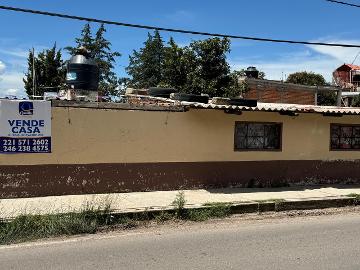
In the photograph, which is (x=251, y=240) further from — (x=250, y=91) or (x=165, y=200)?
(x=250, y=91)

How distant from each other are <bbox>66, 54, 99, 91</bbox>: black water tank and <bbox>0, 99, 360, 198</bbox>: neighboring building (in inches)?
88.8

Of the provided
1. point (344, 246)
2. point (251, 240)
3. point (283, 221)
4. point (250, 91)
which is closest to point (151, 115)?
point (283, 221)

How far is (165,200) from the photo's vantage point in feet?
36.2

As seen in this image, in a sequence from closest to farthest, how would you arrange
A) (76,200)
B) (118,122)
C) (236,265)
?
(236,265) → (76,200) → (118,122)

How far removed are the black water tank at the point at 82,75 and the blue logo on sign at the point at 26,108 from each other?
263cm

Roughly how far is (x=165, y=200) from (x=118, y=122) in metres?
2.22

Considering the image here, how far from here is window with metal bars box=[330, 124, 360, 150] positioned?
14797mm

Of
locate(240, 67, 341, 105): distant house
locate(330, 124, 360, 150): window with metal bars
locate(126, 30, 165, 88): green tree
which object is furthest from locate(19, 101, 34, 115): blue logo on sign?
locate(126, 30, 165, 88): green tree

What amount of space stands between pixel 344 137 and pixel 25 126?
9.22 meters

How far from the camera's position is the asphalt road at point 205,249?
648 cm

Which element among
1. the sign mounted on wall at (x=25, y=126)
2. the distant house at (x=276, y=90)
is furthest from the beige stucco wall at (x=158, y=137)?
the distant house at (x=276, y=90)

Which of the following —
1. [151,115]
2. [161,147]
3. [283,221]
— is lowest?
[283,221]

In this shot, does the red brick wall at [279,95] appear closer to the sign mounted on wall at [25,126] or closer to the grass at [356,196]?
the grass at [356,196]

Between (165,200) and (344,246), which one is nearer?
(344,246)
